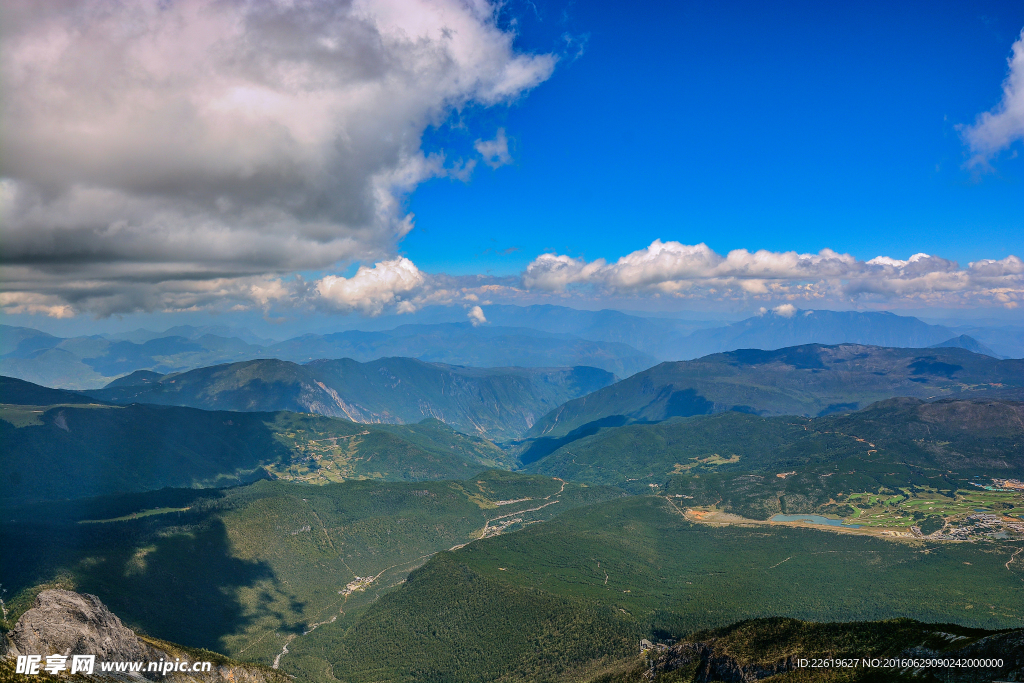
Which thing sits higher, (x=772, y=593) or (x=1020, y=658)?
(x=1020, y=658)

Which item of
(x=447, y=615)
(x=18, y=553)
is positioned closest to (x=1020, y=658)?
(x=447, y=615)

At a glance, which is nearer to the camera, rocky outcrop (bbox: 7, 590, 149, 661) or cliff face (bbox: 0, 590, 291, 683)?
cliff face (bbox: 0, 590, 291, 683)

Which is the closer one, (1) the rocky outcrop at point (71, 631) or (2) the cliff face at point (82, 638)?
(2) the cliff face at point (82, 638)

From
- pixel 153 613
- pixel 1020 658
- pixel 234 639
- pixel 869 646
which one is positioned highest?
pixel 1020 658

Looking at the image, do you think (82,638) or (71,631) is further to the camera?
(82,638)

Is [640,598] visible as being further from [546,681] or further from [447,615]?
[447,615]

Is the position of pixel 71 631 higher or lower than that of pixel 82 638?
higher

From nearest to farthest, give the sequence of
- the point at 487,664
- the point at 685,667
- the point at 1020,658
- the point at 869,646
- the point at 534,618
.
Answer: the point at 1020,658, the point at 869,646, the point at 685,667, the point at 487,664, the point at 534,618

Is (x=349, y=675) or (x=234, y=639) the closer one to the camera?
(x=349, y=675)
